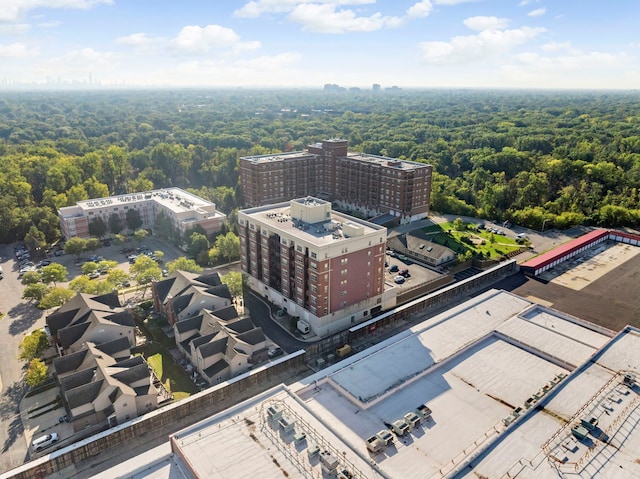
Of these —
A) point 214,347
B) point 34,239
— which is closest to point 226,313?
point 214,347

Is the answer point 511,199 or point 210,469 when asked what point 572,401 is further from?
point 511,199

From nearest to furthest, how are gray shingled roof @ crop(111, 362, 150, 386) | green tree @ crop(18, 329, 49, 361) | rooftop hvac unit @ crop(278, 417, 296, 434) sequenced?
rooftop hvac unit @ crop(278, 417, 296, 434) < gray shingled roof @ crop(111, 362, 150, 386) < green tree @ crop(18, 329, 49, 361)

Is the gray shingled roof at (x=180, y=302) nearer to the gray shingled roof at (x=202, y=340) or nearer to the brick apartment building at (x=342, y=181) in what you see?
the gray shingled roof at (x=202, y=340)

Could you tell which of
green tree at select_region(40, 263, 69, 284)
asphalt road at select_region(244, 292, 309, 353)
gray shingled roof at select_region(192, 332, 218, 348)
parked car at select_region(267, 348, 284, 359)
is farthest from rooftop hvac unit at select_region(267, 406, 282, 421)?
green tree at select_region(40, 263, 69, 284)

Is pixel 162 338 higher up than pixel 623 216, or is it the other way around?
pixel 623 216

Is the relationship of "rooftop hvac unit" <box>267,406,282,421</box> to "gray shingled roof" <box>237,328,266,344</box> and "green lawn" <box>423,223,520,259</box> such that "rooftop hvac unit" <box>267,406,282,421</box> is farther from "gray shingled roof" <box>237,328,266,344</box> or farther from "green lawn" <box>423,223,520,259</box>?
"green lawn" <box>423,223,520,259</box>

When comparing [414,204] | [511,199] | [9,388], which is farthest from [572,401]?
[511,199]
